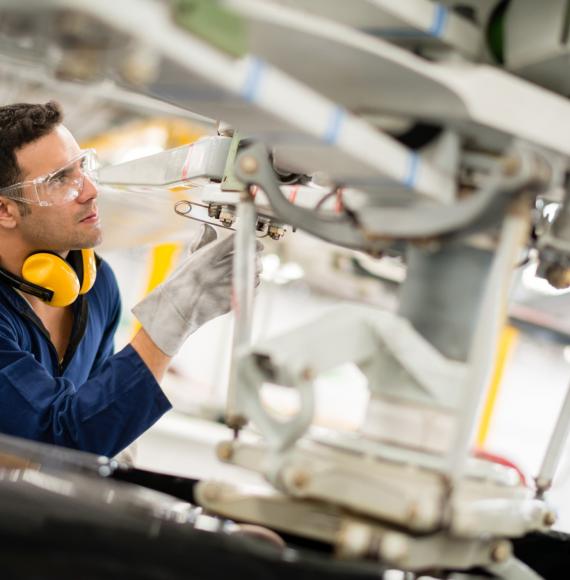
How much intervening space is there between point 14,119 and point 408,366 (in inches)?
56.8

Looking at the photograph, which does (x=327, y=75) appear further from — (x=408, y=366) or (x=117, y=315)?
(x=117, y=315)

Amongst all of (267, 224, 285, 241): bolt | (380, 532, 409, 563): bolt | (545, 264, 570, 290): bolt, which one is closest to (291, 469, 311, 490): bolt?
(380, 532, 409, 563): bolt

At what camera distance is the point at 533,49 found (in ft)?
3.53

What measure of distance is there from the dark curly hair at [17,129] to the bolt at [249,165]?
1090mm

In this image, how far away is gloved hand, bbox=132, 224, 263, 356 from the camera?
166 centimetres

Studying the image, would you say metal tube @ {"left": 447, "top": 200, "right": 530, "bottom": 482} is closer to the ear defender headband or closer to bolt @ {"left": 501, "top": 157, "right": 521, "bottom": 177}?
bolt @ {"left": 501, "top": 157, "right": 521, "bottom": 177}

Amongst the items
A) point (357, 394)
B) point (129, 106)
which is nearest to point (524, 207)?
point (129, 106)

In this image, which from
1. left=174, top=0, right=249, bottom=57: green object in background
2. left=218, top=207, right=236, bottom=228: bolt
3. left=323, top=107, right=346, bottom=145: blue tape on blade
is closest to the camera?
left=174, top=0, right=249, bottom=57: green object in background

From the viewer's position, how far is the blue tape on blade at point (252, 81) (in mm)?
852

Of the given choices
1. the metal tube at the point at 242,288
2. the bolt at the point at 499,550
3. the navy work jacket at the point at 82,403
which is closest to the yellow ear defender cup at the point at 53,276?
the navy work jacket at the point at 82,403

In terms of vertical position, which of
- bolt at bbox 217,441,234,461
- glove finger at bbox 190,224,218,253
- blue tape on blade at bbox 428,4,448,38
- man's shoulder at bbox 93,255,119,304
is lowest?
bolt at bbox 217,441,234,461

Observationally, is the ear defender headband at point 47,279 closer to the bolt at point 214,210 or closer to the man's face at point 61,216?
the man's face at point 61,216

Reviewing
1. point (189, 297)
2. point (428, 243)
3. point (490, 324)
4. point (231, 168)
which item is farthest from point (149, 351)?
point (490, 324)

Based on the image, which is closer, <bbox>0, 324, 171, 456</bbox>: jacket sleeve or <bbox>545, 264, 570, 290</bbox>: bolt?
<bbox>545, 264, 570, 290</bbox>: bolt
